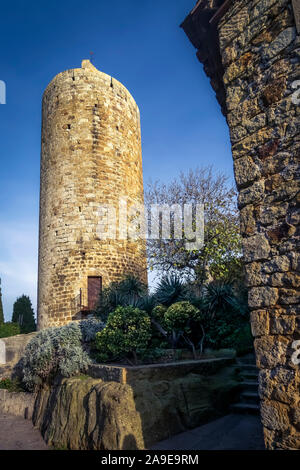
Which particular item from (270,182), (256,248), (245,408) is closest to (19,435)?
(245,408)

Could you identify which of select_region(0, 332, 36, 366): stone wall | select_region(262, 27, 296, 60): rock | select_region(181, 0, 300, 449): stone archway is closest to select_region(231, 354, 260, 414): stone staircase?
select_region(181, 0, 300, 449): stone archway

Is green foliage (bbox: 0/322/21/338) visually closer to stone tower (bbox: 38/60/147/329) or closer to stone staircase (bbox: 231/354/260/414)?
stone tower (bbox: 38/60/147/329)

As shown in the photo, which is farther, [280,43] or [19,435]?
[19,435]

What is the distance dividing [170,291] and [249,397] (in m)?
3.61

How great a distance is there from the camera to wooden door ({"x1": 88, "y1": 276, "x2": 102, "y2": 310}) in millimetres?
11789

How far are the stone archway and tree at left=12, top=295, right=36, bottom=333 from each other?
24327mm

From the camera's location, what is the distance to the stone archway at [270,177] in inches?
99.2

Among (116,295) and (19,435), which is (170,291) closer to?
(116,295)

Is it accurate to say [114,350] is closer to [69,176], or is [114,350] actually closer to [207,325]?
[207,325]

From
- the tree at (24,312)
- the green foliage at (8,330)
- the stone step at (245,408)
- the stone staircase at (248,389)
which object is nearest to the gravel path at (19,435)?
the stone step at (245,408)

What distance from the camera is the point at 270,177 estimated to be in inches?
112

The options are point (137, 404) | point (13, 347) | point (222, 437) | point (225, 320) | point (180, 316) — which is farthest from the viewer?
point (13, 347)

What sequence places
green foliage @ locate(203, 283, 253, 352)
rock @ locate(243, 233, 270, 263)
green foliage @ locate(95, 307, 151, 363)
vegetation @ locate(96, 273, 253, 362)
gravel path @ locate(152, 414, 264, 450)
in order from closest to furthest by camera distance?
rock @ locate(243, 233, 270, 263), gravel path @ locate(152, 414, 264, 450), green foliage @ locate(95, 307, 151, 363), vegetation @ locate(96, 273, 253, 362), green foliage @ locate(203, 283, 253, 352)

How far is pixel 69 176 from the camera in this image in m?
12.7
